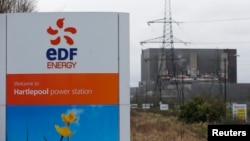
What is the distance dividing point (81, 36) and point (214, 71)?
89.5 meters

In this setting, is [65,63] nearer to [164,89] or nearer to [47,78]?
[47,78]

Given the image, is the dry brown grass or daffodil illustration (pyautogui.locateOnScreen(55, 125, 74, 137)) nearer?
daffodil illustration (pyautogui.locateOnScreen(55, 125, 74, 137))

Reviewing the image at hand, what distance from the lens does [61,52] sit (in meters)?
6.72

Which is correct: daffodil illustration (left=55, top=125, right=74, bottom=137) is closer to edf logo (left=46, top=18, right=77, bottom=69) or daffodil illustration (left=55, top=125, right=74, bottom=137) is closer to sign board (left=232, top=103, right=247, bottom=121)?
edf logo (left=46, top=18, right=77, bottom=69)

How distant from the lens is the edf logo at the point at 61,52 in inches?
264

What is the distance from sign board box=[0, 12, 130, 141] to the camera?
22.1 ft

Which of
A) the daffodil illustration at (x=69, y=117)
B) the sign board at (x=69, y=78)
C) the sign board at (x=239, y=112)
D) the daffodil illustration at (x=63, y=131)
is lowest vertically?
the sign board at (x=239, y=112)

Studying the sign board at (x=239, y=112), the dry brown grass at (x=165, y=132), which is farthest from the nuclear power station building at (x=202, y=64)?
the dry brown grass at (x=165, y=132)

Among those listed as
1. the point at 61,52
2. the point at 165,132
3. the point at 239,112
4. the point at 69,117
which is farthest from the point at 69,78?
the point at 239,112

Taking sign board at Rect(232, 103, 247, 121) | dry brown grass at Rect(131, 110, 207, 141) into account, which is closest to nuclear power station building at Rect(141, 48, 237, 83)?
sign board at Rect(232, 103, 247, 121)

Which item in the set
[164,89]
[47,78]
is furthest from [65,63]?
[164,89]

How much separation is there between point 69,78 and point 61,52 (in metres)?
0.33

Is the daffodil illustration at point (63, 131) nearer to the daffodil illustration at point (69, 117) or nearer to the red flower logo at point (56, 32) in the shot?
the daffodil illustration at point (69, 117)

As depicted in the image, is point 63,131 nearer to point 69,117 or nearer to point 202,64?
point 69,117
